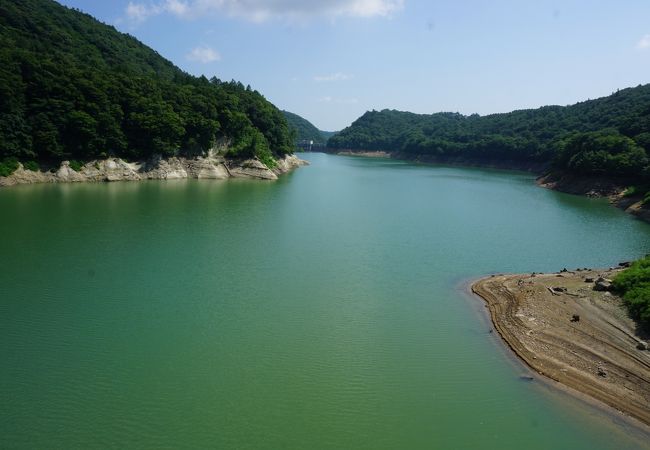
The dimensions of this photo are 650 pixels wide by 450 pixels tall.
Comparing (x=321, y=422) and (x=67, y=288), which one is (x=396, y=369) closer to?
(x=321, y=422)

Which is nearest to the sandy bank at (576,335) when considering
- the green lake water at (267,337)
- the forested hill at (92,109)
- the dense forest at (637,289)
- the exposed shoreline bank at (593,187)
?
the dense forest at (637,289)

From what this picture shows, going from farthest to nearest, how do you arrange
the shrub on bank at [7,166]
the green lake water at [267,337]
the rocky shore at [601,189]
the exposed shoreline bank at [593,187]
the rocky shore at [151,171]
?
1. the rocky shore at [151,171]
2. the exposed shoreline bank at [593,187]
3. the rocky shore at [601,189]
4. the shrub on bank at [7,166]
5. the green lake water at [267,337]

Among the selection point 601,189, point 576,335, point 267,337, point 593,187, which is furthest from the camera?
point 593,187

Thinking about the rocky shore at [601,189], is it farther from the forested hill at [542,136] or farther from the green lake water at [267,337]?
the green lake water at [267,337]

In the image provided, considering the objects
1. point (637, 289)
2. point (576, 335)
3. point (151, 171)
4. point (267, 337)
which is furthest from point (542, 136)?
point (267, 337)

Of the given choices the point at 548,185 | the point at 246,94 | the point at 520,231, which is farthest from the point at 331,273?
the point at 246,94

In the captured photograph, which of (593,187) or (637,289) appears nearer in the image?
(637,289)

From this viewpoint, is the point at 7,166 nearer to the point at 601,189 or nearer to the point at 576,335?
the point at 576,335
